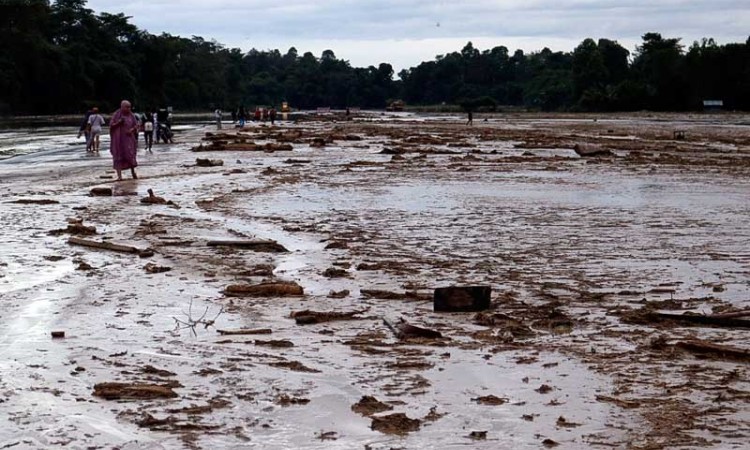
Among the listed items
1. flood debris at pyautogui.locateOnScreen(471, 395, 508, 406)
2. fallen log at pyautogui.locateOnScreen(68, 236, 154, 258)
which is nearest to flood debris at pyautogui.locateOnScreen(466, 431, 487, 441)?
flood debris at pyautogui.locateOnScreen(471, 395, 508, 406)

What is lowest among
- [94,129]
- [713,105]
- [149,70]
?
[713,105]

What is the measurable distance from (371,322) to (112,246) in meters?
4.93

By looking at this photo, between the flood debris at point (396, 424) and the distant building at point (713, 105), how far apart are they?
105621mm

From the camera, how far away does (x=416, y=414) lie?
19.6 feet

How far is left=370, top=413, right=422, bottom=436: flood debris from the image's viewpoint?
569cm

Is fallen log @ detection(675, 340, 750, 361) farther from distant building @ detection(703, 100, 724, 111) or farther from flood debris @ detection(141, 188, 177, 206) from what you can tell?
distant building @ detection(703, 100, 724, 111)

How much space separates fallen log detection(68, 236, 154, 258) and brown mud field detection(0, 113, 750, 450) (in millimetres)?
30

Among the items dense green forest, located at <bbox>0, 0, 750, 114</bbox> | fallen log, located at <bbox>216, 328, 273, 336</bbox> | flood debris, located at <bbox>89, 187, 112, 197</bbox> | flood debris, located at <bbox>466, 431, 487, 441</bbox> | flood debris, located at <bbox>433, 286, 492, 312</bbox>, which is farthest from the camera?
dense green forest, located at <bbox>0, 0, 750, 114</bbox>

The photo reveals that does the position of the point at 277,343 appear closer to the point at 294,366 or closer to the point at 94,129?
the point at 294,366

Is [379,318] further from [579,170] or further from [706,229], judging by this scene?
[579,170]

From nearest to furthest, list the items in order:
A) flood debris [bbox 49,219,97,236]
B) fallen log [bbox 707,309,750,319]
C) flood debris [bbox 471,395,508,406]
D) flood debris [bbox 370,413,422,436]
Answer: flood debris [bbox 370,413,422,436], flood debris [bbox 471,395,508,406], fallen log [bbox 707,309,750,319], flood debris [bbox 49,219,97,236]

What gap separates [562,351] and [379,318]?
1.74 meters

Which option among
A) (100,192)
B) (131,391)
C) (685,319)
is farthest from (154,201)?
(131,391)

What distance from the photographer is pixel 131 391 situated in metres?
6.32
